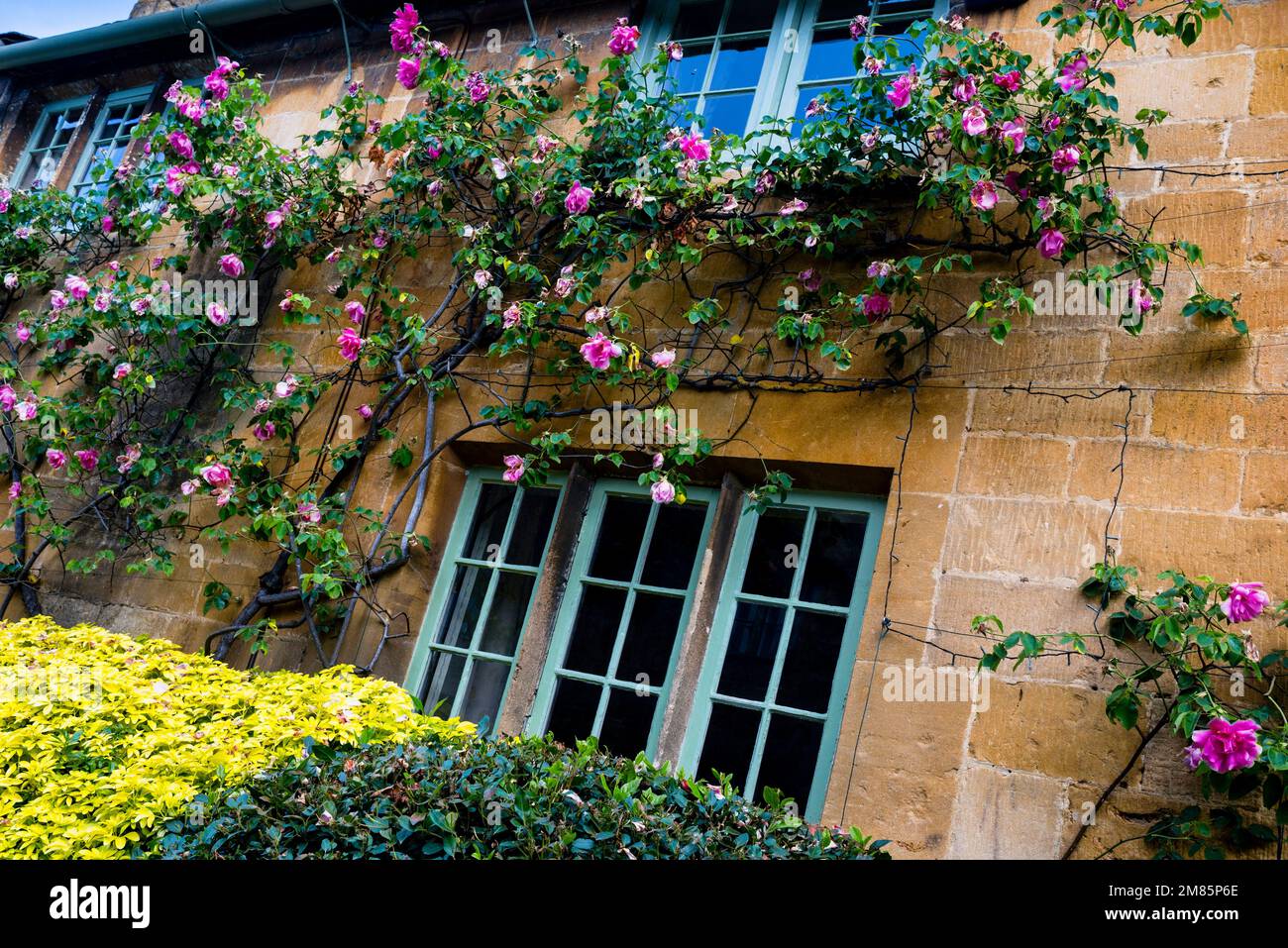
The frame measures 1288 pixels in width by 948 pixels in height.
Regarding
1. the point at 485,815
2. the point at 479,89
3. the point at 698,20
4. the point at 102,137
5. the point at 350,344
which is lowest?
the point at 485,815

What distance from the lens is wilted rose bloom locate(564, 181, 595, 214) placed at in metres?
4.45

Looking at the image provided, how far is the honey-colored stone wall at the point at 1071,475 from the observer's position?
3137 mm

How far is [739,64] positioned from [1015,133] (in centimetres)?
183

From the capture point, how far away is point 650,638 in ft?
13.3

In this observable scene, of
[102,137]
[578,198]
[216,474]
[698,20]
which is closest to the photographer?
[578,198]

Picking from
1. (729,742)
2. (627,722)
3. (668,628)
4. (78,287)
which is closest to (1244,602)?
(729,742)

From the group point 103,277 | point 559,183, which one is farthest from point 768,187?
point 103,277

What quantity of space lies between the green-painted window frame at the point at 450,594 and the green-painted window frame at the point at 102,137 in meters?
4.53

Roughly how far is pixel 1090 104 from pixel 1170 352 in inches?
38.7

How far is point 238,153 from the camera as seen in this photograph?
18.6 feet

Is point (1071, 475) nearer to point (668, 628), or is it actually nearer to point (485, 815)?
point (668, 628)

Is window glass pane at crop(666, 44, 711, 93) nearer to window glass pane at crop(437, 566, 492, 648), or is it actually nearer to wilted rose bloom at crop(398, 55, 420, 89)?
wilted rose bloom at crop(398, 55, 420, 89)

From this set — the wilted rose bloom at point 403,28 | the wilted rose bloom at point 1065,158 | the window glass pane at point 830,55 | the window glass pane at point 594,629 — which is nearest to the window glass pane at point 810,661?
the window glass pane at point 594,629

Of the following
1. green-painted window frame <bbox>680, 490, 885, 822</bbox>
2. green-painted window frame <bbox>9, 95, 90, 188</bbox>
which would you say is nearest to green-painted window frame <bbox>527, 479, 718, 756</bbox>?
green-painted window frame <bbox>680, 490, 885, 822</bbox>
